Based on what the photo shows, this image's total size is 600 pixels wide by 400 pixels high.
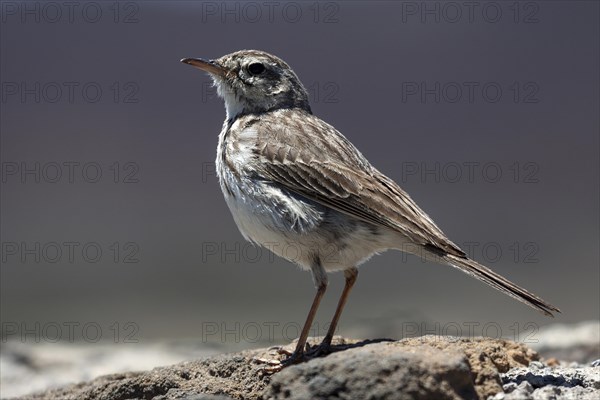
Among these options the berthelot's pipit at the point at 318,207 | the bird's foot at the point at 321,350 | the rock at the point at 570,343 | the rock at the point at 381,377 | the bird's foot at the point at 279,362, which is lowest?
the rock at the point at 381,377

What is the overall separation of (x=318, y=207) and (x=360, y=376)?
252 cm

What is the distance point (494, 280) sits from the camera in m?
6.52

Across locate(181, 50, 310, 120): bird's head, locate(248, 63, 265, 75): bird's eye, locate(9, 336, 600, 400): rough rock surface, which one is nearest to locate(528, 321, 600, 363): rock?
locate(9, 336, 600, 400): rough rock surface

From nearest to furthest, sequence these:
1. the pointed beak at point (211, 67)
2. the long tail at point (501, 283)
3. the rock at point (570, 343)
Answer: the long tail at point (501, 283), the pointed beak at point (211, 67), the rock at point (570, 343)

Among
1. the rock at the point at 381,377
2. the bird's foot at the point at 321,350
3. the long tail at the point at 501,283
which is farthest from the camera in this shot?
the bird's foot at the point at 321,350

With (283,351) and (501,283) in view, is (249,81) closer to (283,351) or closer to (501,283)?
(283,351)

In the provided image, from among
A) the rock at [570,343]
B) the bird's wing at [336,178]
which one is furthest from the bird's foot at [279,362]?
the rock at [570,343]

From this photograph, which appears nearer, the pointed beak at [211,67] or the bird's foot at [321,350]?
the bird's foot at [321,350]

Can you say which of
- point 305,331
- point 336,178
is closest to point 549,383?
point 305,331

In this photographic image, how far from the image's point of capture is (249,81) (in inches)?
331

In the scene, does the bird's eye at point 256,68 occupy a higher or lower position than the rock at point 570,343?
higher

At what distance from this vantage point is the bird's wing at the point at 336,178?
22.8 ft

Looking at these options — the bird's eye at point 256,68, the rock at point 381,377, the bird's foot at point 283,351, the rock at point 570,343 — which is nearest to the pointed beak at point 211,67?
the bird's eye at point 256,68

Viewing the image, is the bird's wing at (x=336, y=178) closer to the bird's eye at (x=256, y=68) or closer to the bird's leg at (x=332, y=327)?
the bird's eye at (x=256, y=68)
